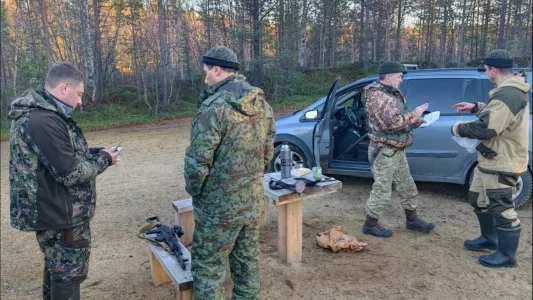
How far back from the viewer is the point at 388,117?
4.04 metres

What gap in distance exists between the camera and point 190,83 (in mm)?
20422

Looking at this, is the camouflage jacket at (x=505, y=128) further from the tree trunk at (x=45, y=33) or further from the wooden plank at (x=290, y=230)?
the tree trunk at (x=45, y=33)

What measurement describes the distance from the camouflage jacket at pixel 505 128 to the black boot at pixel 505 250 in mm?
553

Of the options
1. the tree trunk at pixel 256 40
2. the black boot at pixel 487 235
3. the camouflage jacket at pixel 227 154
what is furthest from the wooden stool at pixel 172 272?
the tree trunk at pixel 256 40

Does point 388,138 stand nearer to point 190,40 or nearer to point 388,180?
point 388,180

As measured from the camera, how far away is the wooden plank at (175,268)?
262 cm

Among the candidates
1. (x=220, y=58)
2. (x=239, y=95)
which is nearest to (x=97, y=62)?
(x=220, y=58)

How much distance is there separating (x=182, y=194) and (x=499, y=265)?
14.1 ft

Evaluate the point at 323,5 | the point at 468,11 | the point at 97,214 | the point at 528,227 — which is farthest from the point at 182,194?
the point at 468,11

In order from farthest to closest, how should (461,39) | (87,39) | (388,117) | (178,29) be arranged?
(461,39)
(178,29)
(87,39)
(388,117)

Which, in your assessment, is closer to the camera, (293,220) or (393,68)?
(293,220)

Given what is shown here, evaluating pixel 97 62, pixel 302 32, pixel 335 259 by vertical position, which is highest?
pixel 302 32

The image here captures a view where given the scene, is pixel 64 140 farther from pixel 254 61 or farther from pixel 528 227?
Result: pixel 254 61

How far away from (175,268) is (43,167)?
115cm
